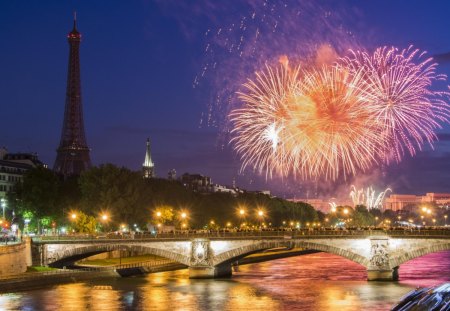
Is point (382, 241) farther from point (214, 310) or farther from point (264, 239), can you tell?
point (214, 310)

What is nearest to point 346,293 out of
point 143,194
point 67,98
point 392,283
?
point 392,283

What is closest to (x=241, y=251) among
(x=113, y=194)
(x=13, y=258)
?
(x=13, y=258)

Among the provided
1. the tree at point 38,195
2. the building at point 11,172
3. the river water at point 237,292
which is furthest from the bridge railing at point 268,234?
the building at point 11,172

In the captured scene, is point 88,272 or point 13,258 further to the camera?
point 88,272

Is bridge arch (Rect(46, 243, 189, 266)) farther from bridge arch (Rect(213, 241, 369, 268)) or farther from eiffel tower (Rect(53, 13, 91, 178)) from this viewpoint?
eiffel tower (Rect(53, 13, 91, 178))

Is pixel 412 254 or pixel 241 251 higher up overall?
pixel 241 251

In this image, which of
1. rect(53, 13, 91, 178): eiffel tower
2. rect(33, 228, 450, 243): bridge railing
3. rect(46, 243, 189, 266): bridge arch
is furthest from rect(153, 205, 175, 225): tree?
rect(53, 13, 91, 178): eiffel tower

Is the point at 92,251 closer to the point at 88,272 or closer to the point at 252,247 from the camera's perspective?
the point at 88,272
